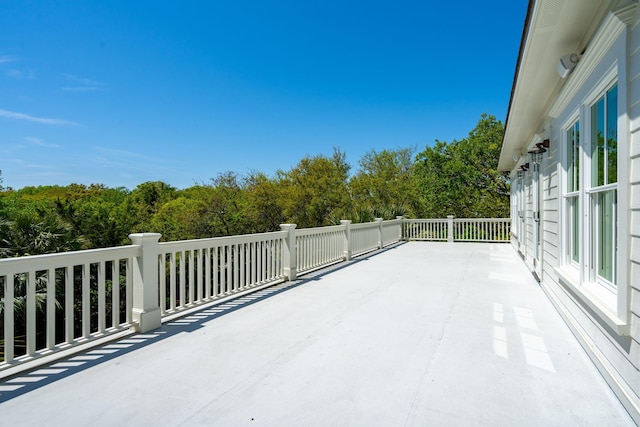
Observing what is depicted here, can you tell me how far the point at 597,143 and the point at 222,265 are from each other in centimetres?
390

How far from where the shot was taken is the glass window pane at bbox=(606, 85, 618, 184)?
236cm

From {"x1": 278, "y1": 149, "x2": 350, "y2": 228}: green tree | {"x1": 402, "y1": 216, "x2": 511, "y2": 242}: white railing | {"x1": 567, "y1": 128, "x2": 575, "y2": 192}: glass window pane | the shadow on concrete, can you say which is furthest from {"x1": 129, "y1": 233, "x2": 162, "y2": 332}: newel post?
{"x1": 278, "y1": 149, "x2": 350, "y2": 228}: green tree

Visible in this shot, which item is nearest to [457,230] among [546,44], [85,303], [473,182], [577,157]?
[473,182]

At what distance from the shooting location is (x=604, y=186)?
8.30 feet

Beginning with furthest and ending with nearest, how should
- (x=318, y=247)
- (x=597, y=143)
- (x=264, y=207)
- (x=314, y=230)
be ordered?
(x=264, y=207) < (x=318, y=247) < (x=314, y=230) < (x=597, y=143)

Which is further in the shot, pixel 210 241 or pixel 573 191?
pixel 210 241

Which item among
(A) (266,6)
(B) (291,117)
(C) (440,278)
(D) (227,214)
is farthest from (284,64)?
(C) (440,278)

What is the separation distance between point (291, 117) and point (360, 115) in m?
5.21

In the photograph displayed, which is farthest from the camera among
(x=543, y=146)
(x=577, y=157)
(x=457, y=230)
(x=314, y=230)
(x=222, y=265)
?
(x=457, y=230)

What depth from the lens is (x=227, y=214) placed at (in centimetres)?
1602

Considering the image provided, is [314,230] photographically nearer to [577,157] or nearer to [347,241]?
[347,241]

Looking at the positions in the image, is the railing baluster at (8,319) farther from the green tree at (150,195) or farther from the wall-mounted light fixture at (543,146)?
the green tree at (150,195)

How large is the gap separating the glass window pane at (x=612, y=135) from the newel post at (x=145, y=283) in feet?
12.3

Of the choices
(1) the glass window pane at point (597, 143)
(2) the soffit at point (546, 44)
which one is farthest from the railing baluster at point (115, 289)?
(1) the glass window pane at point (597, 143)
